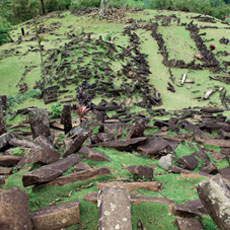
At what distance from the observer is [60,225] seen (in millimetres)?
2424

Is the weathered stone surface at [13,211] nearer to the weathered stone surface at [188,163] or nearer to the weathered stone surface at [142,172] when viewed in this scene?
the weathered stone surface at [142,172]

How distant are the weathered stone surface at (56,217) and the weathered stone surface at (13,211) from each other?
0.58ft

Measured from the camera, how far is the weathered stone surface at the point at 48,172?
9.97ft

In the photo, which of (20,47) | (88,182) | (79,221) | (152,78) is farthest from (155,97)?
(20,47)

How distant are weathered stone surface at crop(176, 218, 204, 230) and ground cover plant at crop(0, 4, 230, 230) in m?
0.11

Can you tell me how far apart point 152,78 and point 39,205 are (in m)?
16.3

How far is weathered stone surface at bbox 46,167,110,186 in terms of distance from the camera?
3.32 metres

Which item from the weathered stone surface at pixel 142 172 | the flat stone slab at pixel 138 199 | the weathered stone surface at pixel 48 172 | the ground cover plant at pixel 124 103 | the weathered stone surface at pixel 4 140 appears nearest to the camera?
the flat stone slab at pixel 138 199

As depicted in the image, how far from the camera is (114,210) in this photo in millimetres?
2217

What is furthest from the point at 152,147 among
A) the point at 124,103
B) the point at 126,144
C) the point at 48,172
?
the point at 124,103

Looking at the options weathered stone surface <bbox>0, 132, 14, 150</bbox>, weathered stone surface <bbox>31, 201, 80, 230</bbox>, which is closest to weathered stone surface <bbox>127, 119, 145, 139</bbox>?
weathered stone surface <bbox>0, 132, 14, 150</bbox>

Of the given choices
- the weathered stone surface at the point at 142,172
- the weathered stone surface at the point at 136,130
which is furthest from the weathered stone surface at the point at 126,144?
the weathered stone surface at the point at 142,172

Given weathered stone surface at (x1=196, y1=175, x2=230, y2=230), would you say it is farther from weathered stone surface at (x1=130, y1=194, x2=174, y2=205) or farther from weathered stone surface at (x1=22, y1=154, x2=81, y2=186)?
weathered stone surface at (x1=22, y1=154, x2=81, y2=186)

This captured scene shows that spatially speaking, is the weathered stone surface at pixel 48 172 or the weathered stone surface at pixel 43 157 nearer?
the weathered stone surface at pixel 48 172
